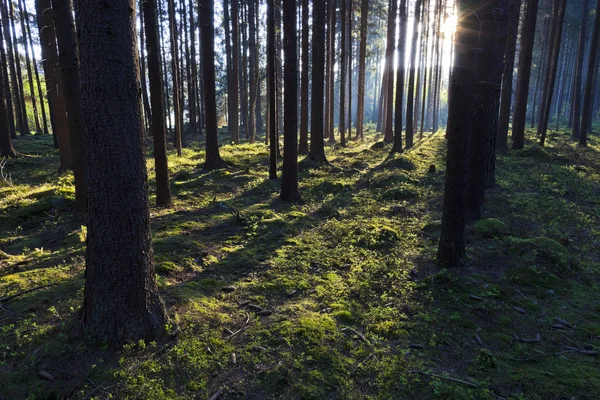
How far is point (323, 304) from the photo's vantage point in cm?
482

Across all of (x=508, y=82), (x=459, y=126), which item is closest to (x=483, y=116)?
(x=459, y=126)

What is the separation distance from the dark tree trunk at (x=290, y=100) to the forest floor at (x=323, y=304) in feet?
3.12

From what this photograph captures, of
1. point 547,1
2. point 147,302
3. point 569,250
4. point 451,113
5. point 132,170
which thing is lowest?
point 569,250

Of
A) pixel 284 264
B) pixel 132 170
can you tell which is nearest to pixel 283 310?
pixel 284 264

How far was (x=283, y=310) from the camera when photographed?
4590mm

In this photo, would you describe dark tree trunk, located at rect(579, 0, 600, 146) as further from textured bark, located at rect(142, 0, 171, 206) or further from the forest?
textured bark, located at rect(142, 0, 171, 206)

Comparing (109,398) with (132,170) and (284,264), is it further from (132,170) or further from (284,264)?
(284,264)

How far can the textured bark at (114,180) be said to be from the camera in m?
3.29

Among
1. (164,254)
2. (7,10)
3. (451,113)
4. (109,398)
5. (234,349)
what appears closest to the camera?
(109,398)

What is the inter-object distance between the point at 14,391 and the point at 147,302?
1199 millimetres

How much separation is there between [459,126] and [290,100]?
5687 millimetres

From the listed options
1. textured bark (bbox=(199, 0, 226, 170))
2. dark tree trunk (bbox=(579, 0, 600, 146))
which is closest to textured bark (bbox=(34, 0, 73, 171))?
textured bark (bbox=(199, 0, 226, 170))

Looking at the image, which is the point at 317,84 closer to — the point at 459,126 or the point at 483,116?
the point at 483,116

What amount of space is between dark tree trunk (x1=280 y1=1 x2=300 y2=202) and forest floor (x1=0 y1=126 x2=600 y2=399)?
37.4 inches
